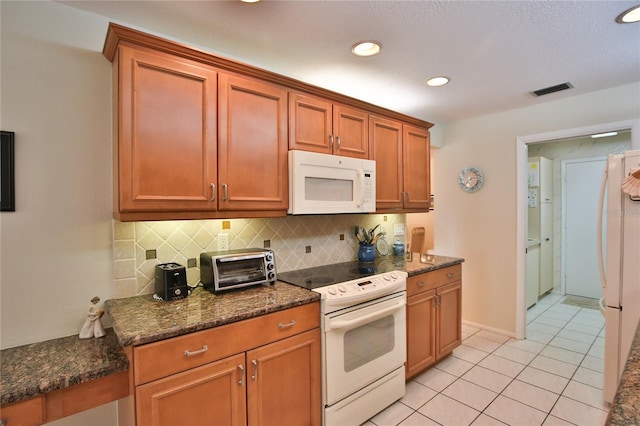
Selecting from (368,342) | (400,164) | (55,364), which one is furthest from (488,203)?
(55,364)

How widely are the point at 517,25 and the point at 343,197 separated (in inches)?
56.6

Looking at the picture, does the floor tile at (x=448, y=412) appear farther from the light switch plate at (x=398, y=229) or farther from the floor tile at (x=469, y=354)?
the light switch plate at (x=398, y=229)

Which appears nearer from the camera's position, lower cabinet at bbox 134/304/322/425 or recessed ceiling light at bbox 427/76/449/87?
lower cabinet at bbox 134/304/322/425

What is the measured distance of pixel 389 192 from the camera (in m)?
2.79

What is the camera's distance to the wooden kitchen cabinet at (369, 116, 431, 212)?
2707 millimetres

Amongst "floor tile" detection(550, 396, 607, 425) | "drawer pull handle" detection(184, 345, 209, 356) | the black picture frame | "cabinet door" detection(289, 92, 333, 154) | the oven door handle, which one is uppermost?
"cabinet door" detection(289, 92, 333, 154)

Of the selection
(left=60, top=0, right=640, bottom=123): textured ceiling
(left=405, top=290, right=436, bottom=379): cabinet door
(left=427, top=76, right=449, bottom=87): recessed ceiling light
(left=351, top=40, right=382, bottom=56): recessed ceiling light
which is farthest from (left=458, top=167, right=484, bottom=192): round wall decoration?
(left=351, top=40, right=382, bottom=56): recessed ceiling light

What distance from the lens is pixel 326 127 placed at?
232 centimetres

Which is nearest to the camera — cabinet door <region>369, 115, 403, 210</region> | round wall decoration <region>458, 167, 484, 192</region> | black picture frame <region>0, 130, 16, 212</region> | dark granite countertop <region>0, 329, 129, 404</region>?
dark granite countertop <region>0, 329, 129, 404</region>

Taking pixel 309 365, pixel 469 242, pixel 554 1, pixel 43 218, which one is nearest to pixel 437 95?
pixel 554 1

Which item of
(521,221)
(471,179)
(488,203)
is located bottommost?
(521,221)

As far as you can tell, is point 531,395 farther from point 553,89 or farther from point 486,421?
point 553,89

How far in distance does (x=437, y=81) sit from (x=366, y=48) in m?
0.87

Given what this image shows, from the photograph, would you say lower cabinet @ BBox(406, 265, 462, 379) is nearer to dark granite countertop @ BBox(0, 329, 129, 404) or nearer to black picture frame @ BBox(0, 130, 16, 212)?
dark granite countertop @ BBox(0, 329, 129, 404)
